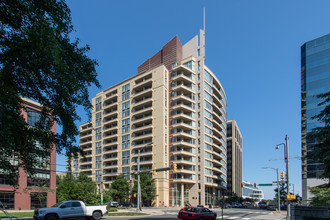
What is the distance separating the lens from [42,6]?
10.5 m

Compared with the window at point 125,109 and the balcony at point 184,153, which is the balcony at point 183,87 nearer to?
the window at point 125,109

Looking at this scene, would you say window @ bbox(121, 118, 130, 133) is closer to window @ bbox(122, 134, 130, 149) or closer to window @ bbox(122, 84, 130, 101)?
window @ bbox(122, 134, 130, 149)

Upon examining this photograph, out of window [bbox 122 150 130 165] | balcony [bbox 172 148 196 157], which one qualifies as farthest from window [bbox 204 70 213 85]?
window [bbox 122 150 130 165]

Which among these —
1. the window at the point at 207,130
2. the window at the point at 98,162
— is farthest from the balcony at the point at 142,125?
the window at the point at 98,162

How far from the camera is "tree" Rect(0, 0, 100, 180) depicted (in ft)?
31.5

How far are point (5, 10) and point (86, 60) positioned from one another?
3938mm

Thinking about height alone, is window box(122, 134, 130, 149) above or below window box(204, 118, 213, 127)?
below

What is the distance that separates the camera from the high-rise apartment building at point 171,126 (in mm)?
74125

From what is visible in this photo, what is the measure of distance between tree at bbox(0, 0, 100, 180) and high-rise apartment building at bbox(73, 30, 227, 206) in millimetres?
56596

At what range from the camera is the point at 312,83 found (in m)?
93.2

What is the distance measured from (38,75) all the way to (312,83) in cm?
9831

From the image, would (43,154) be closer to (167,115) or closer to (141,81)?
(167,115)

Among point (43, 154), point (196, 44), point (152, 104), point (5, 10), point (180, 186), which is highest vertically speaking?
point (196, 44)

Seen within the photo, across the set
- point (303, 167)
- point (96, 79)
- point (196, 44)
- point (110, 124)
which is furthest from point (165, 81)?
point (96, 79)
